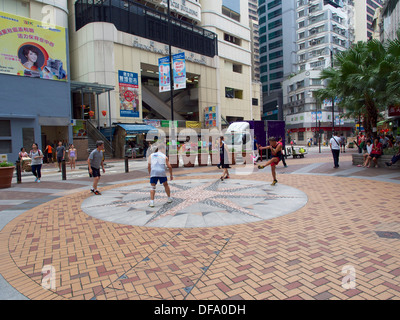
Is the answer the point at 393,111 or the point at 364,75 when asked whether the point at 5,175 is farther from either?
the point at 393,111

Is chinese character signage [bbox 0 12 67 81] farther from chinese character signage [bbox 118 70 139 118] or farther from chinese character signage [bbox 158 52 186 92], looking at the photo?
chinese character signage [bbox 158 52 186 92]

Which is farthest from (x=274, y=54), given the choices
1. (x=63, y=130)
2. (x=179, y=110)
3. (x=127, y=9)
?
(x=63, y=130)

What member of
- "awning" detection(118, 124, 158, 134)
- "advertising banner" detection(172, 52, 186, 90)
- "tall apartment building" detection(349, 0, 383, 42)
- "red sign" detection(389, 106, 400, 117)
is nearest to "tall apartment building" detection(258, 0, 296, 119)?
"tall apartment building" detection(349, 0, 383, 42)

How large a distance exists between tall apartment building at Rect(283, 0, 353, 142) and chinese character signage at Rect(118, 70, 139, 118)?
125 ft

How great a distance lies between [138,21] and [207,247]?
1339 inches

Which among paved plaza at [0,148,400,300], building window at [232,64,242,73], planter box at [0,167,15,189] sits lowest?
paved plaza at [0,148,400,300]

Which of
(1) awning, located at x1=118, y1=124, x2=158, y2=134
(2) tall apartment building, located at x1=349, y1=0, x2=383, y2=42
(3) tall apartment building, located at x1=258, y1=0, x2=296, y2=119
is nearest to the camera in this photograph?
(1) awning, located at x1=118, y1=124, x2=158, y2=134

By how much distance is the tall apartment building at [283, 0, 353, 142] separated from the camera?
186 feet

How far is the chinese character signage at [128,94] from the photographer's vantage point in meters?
29.5

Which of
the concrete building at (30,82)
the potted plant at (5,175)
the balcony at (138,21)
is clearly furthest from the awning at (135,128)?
the potted plant at (5,175)

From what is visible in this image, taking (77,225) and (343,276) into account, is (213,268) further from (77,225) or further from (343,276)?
(77,225)

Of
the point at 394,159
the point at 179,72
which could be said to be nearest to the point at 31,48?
the point at 179,72

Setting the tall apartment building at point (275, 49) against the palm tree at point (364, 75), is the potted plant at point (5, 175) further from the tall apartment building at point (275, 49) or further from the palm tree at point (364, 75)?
the tall apartment building at point (275, 49)

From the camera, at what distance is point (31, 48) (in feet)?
71.4
